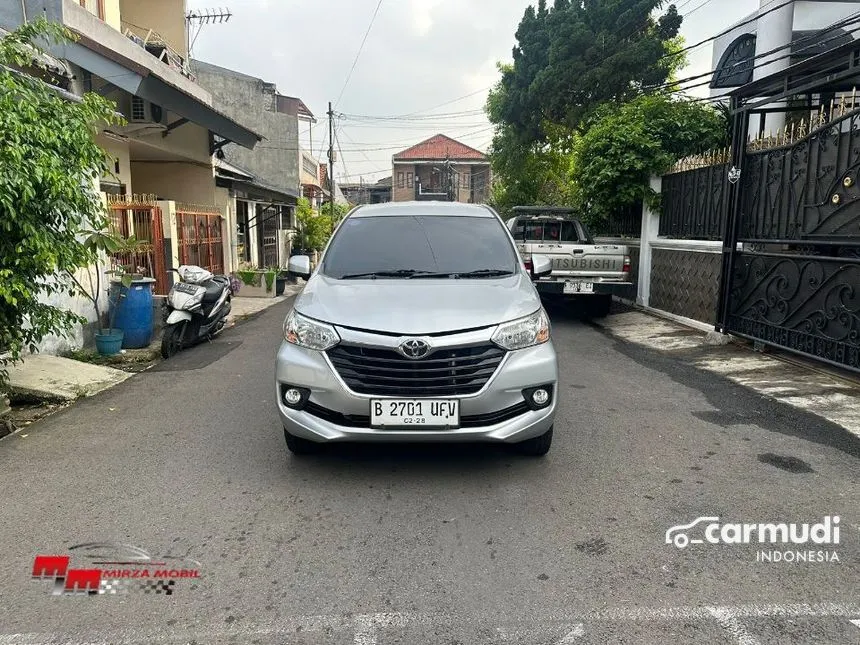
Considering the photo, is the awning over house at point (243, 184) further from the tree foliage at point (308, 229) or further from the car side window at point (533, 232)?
the car side window at point (533, 232)

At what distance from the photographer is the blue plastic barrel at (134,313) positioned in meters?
7.95

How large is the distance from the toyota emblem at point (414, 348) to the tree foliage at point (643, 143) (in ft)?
27.3

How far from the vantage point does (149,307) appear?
26.9 ft

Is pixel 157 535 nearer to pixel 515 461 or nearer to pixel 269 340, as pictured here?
pixel 515 461

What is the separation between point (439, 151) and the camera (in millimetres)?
55781

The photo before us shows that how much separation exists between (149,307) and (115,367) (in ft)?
3.81

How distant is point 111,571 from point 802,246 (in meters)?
7.50

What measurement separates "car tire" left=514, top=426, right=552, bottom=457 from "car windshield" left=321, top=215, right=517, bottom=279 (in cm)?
121

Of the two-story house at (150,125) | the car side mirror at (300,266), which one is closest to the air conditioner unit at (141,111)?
the two-story house at (150,125)

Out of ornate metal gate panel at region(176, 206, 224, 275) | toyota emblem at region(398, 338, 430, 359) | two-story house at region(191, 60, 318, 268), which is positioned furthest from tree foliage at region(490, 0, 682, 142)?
toyota emblem at region(398, 338, 430, 359)

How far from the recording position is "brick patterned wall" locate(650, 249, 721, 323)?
875 centimetres

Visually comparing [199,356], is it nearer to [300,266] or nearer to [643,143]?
[300,266]

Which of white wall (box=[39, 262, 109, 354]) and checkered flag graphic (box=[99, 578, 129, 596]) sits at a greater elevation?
white wall (box=[39, 262, 109, 354])

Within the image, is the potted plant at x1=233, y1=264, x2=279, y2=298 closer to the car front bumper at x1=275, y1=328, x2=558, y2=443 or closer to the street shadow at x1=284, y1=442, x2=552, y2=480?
the street shadow at x1=284, y1=442, x2=552, y2=480
